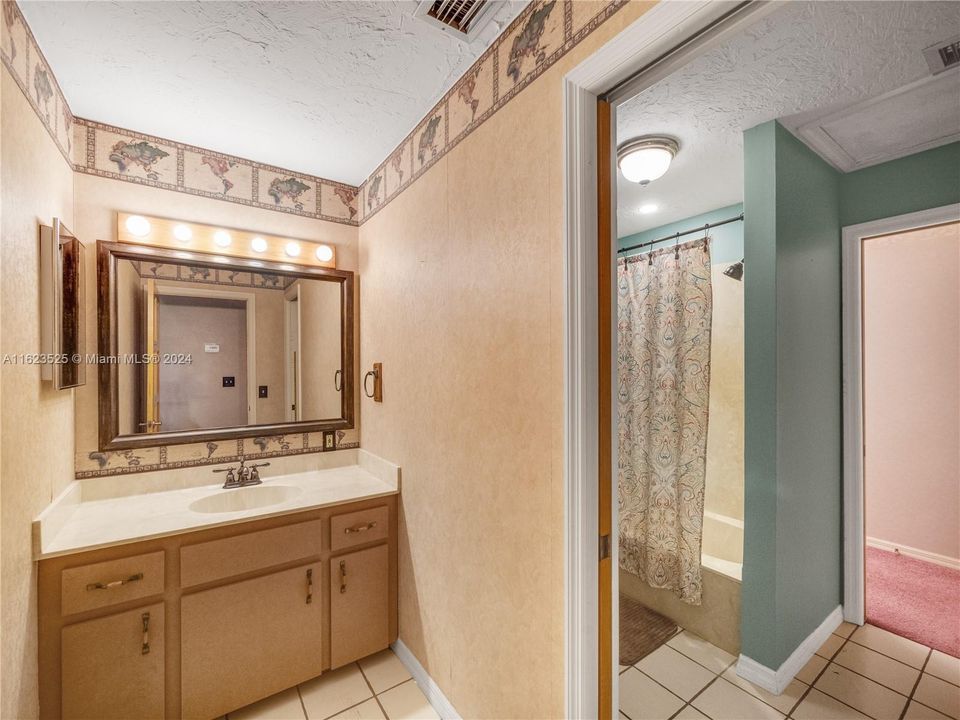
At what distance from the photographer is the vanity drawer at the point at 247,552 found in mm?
1618

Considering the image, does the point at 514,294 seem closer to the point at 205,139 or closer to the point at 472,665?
the point at 472,665

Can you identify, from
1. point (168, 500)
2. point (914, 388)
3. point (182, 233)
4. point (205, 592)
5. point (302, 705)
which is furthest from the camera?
point (914, 388)

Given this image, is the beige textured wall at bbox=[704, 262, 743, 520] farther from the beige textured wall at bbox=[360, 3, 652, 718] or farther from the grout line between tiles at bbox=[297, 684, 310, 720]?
the grout line between tiles at bbox=[297, 684, 310, 720]

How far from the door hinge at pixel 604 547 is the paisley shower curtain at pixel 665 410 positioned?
1.08 meters

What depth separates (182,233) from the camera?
204 cm

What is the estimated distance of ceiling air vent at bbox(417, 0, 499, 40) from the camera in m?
1.24

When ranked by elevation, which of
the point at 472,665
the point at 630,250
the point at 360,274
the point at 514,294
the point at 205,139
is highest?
the point at 205,139

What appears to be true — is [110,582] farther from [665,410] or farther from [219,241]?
[665,410]

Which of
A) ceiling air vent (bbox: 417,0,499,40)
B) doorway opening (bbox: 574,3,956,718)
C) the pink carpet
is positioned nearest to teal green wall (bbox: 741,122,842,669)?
doorway opening (bbox: 574,3,956,718)

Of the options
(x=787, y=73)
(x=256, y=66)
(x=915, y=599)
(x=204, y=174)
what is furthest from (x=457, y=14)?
(x=915, y=599)

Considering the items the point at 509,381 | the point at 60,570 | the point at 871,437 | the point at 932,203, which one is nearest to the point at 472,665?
the point at 509,381

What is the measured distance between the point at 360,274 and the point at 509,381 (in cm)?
149

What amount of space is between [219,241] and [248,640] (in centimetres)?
180

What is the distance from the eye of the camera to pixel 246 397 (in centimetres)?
218
